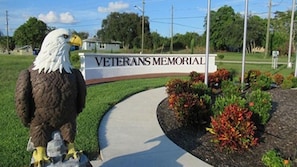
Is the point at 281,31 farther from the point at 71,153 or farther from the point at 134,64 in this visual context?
the point at 71,153

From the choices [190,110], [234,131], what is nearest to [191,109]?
[190,110]

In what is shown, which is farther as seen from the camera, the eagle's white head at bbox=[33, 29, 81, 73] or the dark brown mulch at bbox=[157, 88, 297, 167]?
the dark brown mulch at bbox=[157, 88, 297, 167]

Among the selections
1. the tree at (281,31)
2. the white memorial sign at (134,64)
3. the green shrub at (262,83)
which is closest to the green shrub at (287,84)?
the green shrub at (262,83)

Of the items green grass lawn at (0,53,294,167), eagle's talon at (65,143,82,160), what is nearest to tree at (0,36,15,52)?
green grass lawn at (0,53,294,167)

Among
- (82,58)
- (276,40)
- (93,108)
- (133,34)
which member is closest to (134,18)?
(133,34)

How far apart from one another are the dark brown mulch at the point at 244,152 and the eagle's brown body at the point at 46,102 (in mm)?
2726

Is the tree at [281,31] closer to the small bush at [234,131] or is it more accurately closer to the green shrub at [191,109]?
the green shrub at [191,109]

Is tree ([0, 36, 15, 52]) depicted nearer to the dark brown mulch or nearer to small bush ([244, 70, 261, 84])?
small bush ([244, 70, 261, 84])

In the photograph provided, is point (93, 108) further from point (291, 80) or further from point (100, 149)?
point (291, 80)

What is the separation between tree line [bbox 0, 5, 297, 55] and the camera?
53.4 m

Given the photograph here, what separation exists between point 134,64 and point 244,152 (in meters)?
11.2

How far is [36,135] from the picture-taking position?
132 inches

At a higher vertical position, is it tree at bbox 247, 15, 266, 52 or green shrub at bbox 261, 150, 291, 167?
tree at bbox 247, 15, 266, 52

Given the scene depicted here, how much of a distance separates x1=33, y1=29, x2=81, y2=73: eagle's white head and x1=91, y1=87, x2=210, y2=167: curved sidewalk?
6.33 ft
